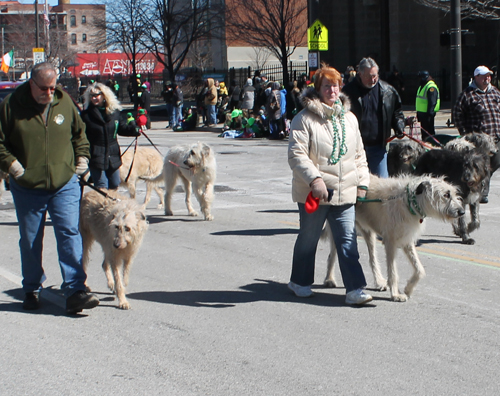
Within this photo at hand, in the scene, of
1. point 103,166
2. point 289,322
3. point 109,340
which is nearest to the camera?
point 109,340

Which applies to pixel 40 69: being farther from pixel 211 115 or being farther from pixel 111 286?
pixel 211 115

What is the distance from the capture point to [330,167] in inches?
222

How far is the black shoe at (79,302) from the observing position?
574cm

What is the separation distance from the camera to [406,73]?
119 feet

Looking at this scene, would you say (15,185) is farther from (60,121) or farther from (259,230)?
(259,230)

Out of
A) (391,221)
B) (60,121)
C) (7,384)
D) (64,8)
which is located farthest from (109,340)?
(64,8)

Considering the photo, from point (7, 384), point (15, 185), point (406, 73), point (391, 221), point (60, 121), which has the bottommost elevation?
point (7, 384)

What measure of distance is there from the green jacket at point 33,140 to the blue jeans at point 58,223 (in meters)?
0.12

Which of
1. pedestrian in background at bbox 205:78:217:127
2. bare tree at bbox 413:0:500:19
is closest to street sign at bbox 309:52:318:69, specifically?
bare tree at bbox 413:0:500:19

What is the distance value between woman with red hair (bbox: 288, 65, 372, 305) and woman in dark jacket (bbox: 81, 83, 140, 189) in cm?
333

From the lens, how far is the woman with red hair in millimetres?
5566

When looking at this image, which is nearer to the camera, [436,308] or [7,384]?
[7,384]

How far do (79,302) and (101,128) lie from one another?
3148 mm

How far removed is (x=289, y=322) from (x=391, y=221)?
4.24 ft
